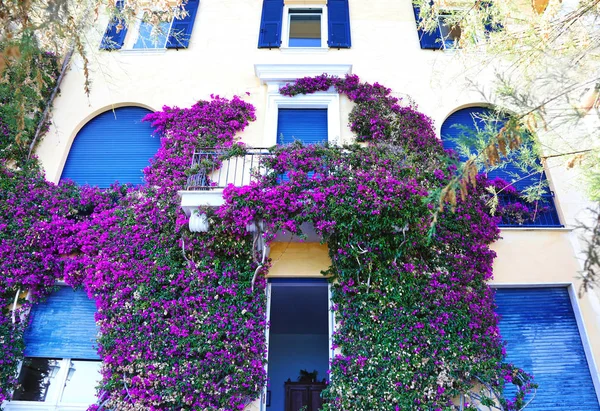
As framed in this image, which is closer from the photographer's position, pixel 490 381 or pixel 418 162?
pixel 490 381

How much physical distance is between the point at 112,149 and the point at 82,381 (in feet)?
13.9

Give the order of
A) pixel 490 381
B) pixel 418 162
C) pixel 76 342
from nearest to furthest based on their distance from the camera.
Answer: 1. pixel 490 381
2. pixel 76 342
3. pixel 418 162

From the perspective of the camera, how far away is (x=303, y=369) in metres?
11.0

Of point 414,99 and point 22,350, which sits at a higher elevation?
point 414,99

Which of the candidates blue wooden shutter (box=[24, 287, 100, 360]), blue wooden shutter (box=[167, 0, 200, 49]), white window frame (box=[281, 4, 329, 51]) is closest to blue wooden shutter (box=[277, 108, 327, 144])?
white window frame (box=[281, 4, 329, 51])

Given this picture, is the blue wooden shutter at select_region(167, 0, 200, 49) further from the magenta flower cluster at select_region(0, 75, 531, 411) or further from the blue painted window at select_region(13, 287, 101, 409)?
the blue painted window at select_region(13, 287, 101, 409)

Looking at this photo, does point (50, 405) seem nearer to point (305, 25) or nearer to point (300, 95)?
point (300, 95)

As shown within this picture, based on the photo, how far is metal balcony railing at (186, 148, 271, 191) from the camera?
680cm

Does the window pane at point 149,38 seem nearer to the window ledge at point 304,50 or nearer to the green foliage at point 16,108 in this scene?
the green foliage at point 16,108

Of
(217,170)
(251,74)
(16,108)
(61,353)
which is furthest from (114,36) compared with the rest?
(61,353)

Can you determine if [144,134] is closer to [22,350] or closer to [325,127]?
[325,127]

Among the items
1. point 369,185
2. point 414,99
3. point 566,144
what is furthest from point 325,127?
point 566,144

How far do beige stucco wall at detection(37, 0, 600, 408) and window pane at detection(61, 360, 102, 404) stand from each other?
3.58 metres

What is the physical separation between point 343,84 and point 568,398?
6.48 metres
